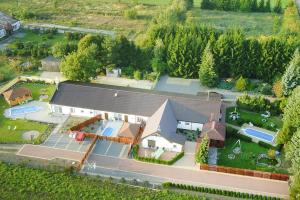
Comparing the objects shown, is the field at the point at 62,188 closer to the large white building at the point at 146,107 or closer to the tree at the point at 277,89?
the large white building at the point at 146,107

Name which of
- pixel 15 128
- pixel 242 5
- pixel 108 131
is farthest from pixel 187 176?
pixel 242 5

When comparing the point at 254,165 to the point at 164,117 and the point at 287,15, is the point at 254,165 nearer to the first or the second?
the point at 164,117

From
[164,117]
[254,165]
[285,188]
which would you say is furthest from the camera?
[164,117]

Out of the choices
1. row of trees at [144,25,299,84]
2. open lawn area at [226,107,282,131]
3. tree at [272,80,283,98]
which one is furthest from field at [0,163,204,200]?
row of trees at [144,25,299,84]

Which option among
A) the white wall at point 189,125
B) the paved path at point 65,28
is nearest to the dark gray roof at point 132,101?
the white wall at point 189,125

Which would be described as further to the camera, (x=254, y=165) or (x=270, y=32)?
(x=270, y=32)

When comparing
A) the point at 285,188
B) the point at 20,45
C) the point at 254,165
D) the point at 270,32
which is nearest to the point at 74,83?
the point at 20,45
